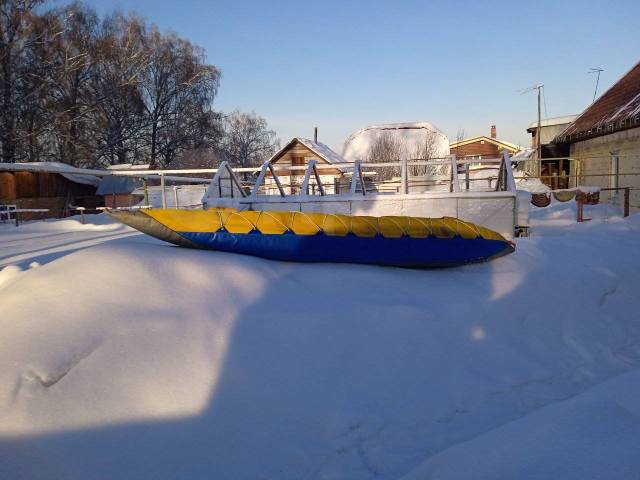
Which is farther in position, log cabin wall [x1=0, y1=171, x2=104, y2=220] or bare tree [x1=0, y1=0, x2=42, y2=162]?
bare tree [x1=0, y1=0, x2=42, y2=162]

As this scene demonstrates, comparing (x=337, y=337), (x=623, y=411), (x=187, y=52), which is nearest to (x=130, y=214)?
(x=337, y=337)

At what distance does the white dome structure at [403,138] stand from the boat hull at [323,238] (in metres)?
28.1

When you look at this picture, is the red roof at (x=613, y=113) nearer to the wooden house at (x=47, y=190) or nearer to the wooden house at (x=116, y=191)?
the wooden house at (x=47, y=190)

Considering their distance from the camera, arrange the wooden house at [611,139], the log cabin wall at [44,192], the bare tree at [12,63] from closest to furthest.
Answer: the wooden house at [611,139]
the log cabin wall at [44,192]
the bare tree at [12,63]

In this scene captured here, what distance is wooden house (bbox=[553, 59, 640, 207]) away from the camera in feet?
48.4

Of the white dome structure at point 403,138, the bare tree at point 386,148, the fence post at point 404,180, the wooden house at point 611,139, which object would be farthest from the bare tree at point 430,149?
the fence post at point 404,180

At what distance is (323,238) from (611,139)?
632 inches

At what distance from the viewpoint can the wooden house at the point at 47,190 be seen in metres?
19.2

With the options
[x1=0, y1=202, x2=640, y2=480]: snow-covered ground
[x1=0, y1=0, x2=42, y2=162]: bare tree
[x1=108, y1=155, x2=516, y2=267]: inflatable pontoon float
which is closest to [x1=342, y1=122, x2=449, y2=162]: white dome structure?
[x1=0, y1=0, x2=42, y2=162]: bare tree

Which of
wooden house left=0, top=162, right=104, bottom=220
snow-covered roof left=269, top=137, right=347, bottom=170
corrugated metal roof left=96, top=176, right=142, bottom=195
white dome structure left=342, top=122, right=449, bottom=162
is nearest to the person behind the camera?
wooden house left=0, top=162, right=104, bottom=220

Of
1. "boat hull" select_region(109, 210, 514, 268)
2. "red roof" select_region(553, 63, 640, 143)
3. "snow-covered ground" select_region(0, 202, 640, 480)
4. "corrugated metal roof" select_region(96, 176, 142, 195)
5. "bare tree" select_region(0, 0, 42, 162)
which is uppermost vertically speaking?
"bare tree" select_region(0, 0, 42, 162)

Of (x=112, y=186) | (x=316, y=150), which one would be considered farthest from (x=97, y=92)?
(x=316, y=150)

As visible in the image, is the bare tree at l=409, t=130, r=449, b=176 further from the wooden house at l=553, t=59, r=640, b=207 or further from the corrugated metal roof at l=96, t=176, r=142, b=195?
the corrugated metal roof at l=96, t=176, r=142, b=195

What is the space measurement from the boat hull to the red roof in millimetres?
12924
